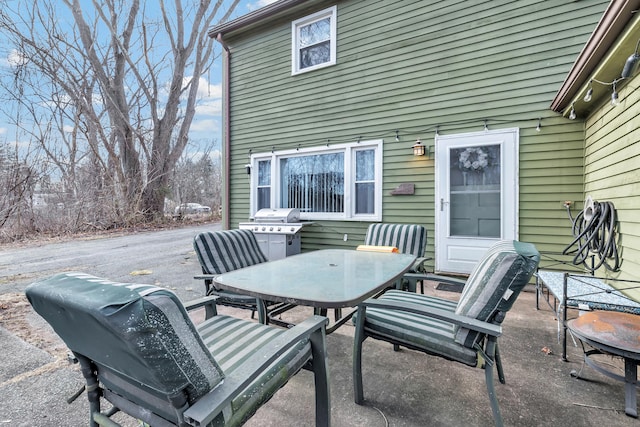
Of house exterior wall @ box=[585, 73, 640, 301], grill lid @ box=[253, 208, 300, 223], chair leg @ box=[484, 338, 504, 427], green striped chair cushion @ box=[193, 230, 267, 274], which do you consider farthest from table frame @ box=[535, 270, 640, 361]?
grill lid @ box=[253, 208, 300, 223]

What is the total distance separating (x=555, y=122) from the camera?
12.9ft

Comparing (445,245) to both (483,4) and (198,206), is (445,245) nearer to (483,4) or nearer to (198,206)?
(483,4)

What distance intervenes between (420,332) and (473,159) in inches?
138

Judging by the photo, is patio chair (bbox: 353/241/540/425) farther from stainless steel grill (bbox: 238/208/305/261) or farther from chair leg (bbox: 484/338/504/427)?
stainless steel grill (bbox: 238/208/305/261)

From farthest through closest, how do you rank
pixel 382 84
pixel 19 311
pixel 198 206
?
pixel 198 206
pixel 382 84
pixel 19 311

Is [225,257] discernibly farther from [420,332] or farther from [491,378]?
[491,378]

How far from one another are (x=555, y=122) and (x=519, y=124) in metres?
0.40

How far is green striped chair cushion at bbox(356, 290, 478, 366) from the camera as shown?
1.57 metres

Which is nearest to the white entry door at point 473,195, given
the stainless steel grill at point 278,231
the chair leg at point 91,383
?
the stainless steel grill at point 278,231

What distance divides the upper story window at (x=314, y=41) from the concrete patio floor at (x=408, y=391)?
5.04 m

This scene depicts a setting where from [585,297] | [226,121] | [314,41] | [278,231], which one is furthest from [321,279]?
[226,121]

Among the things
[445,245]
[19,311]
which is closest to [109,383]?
[19,311]

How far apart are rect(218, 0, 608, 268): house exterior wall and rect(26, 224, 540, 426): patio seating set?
2.68 m

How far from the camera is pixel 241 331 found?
63.9 inches
